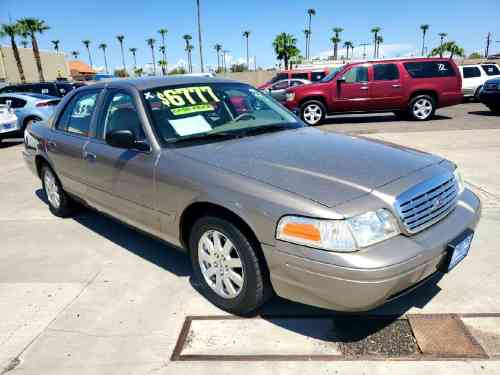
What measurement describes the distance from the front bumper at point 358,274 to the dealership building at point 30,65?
51564mm

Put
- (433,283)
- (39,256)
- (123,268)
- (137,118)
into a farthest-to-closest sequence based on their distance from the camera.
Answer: (39,256), (123,268), (137,118), (433,283)

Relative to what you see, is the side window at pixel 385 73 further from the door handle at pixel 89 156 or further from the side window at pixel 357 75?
the door handle at pixel 89 156

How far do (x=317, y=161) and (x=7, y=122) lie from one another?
10988 mm

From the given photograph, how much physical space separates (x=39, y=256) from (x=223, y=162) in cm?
240

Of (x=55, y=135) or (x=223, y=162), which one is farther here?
(x=55, y=135)

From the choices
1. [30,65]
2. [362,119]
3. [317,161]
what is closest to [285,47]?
[30,65]

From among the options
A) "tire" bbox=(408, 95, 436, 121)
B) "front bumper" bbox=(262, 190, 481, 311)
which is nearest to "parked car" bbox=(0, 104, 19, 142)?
→ "front bumper" bbox=(262, 190, 481, 311)

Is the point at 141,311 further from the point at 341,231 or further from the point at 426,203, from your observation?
the point at 426,203

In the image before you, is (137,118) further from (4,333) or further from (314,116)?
(314,116)

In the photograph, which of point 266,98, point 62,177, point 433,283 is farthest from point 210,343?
point 62,177

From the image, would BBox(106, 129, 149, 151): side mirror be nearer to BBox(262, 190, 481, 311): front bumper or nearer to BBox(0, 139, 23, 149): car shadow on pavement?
BBox(262, 190, 481, 311): front bumper

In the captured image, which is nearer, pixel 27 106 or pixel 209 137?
pixel 209 137

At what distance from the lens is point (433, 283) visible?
3203mm

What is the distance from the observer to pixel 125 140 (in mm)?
3156
